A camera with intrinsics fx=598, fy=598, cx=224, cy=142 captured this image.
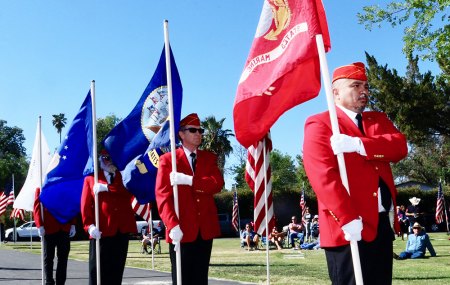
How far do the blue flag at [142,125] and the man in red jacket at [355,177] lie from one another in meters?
3.54

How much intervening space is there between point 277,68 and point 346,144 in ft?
2.67

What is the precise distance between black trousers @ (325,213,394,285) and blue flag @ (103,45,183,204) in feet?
11.7

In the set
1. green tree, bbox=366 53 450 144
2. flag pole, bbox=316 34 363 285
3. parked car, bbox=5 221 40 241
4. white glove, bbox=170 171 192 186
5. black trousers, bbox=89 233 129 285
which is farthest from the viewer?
parked car, bbox=5 221 40 241

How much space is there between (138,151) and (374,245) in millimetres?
4143

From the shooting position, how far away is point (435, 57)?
852 inches

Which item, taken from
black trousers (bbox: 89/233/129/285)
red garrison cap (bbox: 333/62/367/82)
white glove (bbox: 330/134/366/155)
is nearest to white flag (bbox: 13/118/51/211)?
black trousers (bbox: 89/233/129/285)

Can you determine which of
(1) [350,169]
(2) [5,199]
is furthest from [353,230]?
(2) [5,199]

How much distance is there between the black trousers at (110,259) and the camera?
26.0 ft

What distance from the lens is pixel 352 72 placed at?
14.9 feet

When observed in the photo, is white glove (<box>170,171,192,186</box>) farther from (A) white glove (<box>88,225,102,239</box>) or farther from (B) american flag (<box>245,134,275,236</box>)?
(B) american flag (<box>245,134,275,236</box>)

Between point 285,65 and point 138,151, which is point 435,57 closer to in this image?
point 138,151

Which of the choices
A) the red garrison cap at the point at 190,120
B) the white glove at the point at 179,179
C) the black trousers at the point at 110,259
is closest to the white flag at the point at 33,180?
the black trousers at the point at 110,259

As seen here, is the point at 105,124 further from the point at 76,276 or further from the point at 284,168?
the point at 76,276

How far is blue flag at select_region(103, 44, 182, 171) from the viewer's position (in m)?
7.81
